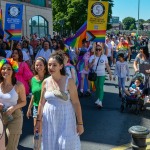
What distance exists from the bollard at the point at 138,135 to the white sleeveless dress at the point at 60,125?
0.84 meters

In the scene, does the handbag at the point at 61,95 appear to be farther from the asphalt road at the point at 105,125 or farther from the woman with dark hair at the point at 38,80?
the asphalt road at the point at 105,125

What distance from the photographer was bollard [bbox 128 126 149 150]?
15.2 feet

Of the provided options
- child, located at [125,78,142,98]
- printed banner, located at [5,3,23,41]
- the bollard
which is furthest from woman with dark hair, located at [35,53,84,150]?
printed banner, located at [5,3,23,41]

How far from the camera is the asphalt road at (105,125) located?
6.39 metres

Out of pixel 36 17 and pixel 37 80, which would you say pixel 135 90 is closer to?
pixel 37 80

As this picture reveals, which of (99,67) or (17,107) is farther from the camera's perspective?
(99,67)

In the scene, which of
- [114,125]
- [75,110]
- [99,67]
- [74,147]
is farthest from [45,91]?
[99,67]

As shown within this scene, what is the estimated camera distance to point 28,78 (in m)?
6.88

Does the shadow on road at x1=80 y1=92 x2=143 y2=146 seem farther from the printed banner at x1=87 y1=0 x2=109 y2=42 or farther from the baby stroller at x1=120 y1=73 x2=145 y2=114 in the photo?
the printed banner at x1=87 y1=0 x2=109 y2=42

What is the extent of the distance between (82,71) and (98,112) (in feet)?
7.97

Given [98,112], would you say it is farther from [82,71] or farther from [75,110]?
[75,110]

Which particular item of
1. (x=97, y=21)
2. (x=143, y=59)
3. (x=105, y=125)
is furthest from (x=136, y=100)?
(x=97, y=21)

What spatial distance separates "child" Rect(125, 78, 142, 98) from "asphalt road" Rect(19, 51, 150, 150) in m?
0.46

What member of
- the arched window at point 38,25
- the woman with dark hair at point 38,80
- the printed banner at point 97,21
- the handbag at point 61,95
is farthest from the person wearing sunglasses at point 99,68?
the arched window at point 38,25
